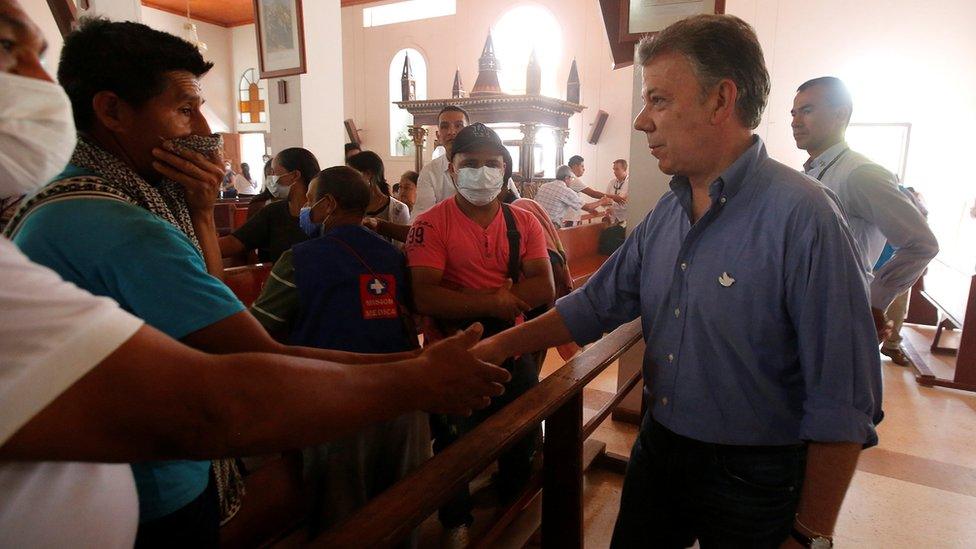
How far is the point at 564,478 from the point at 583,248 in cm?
571

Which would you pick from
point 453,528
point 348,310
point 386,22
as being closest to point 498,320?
point 348,310

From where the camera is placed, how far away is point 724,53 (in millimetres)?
1130

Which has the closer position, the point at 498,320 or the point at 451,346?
the point at 451,346

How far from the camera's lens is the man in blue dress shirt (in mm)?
1027

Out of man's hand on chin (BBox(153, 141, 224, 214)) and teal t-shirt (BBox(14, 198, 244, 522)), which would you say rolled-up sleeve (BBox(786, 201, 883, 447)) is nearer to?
teal t-shirt (BBox(14, 198, 244, 522))

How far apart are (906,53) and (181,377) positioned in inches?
440

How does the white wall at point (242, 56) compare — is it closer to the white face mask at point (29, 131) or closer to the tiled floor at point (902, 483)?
the tiled floor at point (902, 483)

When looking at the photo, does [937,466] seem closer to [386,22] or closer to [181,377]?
[181,377]

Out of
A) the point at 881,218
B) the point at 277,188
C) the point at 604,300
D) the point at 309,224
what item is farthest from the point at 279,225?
the point at 881,218

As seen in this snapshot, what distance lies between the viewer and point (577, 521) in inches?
59.6

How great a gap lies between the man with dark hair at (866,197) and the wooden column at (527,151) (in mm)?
5574

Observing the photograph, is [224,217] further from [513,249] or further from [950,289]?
[950,289]

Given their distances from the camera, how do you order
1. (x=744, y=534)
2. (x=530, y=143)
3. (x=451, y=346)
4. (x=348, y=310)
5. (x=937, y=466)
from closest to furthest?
(x=451, y=346) → (x=744, y=534) → (x=348, y=310) → (x=937, y=466) → (x=530, y=143)

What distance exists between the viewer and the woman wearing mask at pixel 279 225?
291 centimetres
